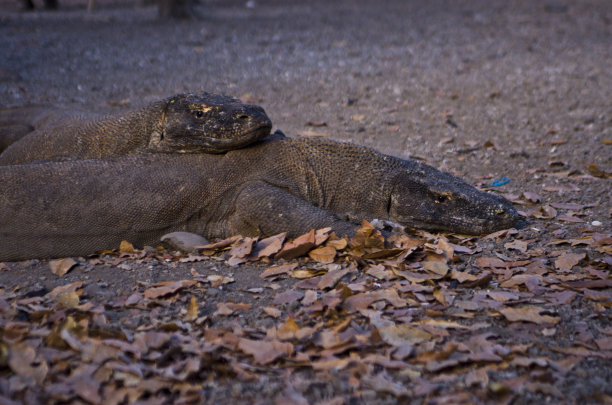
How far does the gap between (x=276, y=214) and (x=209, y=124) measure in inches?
29.7

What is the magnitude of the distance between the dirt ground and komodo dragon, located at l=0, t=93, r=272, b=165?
2.80 feet

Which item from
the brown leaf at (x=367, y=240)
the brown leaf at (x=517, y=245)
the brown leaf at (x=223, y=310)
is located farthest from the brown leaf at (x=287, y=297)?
the brown leaf at (x=517, y=245)

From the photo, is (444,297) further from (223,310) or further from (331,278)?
(223,310)

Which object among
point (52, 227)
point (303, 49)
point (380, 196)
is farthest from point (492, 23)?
point (52, 227)

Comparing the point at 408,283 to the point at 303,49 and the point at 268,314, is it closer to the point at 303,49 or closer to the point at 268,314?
the point at 268,314

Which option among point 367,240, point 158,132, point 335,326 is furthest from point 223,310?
point 158,132

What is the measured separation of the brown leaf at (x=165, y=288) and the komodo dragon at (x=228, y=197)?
68 centimetres

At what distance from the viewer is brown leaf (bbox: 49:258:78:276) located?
3.59 m

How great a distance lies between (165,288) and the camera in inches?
127

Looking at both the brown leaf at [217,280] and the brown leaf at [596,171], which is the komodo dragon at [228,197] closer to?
the brown leaf at [217,280]

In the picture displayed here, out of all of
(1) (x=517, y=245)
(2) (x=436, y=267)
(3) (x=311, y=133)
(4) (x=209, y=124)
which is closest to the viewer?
(2) (x=436, y=267)

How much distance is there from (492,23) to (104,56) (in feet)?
31.2

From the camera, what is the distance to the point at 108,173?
388 cm

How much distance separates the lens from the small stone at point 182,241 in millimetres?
3854
